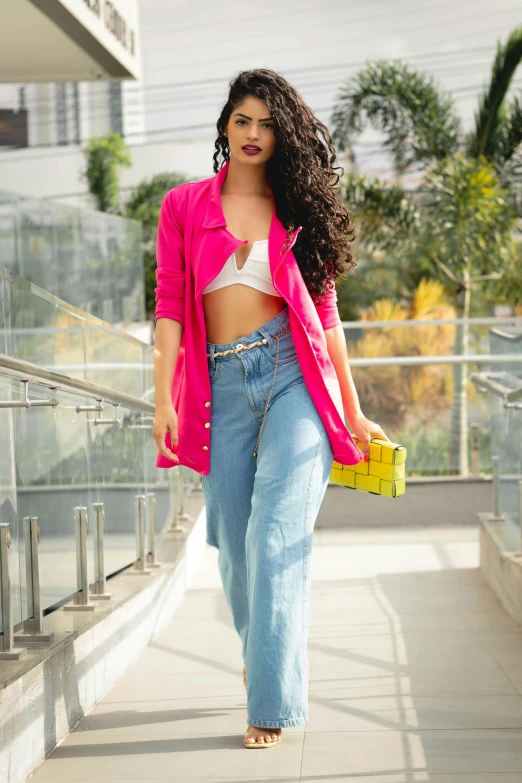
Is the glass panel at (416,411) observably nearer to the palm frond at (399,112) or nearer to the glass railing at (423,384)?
the glass railing at (423,384)

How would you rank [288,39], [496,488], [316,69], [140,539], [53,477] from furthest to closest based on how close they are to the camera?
[288,39] < [316,69] < [496,488] < [140,539] < [53,477]

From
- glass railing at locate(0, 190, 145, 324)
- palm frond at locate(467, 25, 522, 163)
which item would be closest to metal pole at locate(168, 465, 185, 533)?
glass railing at locate(0, 190, 145, 324)

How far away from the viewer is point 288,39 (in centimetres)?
4791

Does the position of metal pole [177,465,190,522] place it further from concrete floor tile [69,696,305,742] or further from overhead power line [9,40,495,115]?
overhead power line [9,40,495,115]

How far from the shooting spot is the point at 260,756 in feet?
9.09

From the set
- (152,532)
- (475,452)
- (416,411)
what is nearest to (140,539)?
(152,532)

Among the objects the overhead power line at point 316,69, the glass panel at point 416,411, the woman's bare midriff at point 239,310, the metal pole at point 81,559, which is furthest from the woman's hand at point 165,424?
the overhead power line at point 316,69

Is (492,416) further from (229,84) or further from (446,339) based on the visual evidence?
(229,84)

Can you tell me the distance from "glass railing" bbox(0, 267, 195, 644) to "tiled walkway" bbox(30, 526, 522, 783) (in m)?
0.42

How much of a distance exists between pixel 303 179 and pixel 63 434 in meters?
1.08

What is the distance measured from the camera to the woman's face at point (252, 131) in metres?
2.94

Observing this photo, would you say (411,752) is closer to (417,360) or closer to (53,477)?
(53,477)

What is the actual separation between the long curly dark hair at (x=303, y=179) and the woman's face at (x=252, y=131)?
0.02m

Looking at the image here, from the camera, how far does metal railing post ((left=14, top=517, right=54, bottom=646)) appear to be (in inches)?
117
